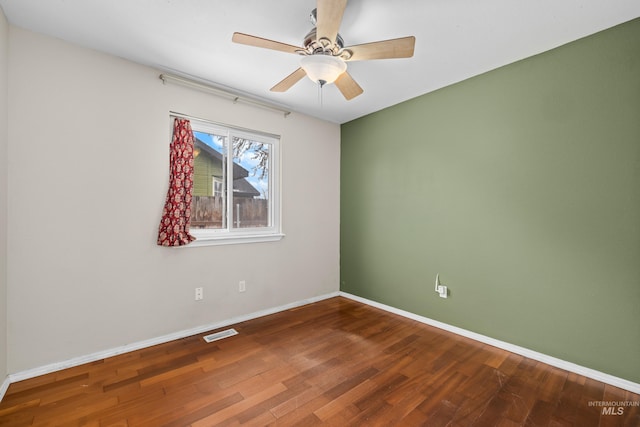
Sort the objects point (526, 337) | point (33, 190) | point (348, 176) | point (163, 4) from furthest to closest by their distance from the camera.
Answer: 1. point (348, 176)
2. point (526, 337)
3. point (33, 190)
4. point (163, 4)

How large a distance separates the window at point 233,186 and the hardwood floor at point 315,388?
3.61 ft

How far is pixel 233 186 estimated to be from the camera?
313 cm

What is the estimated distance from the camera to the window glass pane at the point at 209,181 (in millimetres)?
2883

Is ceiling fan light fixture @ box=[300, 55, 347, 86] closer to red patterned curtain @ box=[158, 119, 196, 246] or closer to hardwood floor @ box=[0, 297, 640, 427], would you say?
red patterned curtain @ box=[158, 119, 196, 246]

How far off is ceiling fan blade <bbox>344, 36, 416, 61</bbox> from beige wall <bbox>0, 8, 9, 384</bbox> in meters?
2.23

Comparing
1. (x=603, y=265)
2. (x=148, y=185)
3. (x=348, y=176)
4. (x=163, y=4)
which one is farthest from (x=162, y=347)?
(x=603, y=265)

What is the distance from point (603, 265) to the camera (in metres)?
2.02

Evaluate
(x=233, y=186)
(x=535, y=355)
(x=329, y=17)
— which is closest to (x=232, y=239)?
(x=233, y=186)

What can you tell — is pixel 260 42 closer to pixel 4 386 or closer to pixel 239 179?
pixel 239 179

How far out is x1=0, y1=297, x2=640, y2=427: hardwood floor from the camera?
164 cm

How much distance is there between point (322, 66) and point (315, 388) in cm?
213

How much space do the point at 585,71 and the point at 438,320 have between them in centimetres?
244

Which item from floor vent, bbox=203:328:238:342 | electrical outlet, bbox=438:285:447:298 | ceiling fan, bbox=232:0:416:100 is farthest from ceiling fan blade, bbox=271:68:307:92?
electrical outlet, bbox=438:285:447:298

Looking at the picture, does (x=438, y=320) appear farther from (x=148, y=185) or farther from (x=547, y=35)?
(x=148, y=185)
